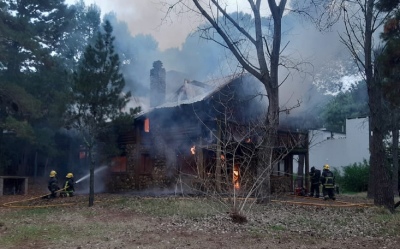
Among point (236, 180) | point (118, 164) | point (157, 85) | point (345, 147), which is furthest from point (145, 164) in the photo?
point (345, 147)

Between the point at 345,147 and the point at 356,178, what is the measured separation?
23.8 ft

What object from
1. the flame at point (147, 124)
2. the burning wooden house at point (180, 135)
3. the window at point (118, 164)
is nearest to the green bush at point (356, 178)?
the burning wooden house at point (180, 135)

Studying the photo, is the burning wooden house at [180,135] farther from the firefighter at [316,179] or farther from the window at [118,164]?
the firefighter at [316,179]

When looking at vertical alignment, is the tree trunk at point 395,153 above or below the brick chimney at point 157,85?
below

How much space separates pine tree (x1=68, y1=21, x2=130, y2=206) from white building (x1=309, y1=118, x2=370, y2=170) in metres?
19.2

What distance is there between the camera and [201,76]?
3353cm

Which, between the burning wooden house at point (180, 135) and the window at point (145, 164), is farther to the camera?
the window at point (145, 164)

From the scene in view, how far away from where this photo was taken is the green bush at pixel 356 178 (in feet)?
95.5

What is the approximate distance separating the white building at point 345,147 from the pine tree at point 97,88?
A: 1922 cm

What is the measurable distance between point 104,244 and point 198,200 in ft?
22.5

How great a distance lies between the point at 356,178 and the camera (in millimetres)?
29406

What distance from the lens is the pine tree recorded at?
1823 centimetres

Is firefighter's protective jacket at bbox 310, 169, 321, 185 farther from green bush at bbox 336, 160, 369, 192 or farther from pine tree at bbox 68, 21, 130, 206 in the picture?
green bush at bbox 336, 160, 369, 192

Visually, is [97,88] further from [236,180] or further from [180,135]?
[236,180]
